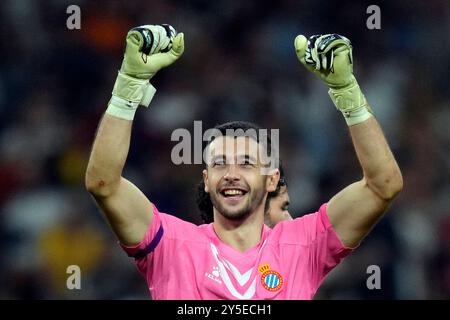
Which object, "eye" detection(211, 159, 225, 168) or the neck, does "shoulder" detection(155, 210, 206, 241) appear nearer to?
Result: the neck

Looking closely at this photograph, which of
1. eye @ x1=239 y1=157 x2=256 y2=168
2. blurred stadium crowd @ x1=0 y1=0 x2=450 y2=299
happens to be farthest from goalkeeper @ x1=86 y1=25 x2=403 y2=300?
blurred stadium crowd @ x1=0 y1=0 x2=450 y2=299

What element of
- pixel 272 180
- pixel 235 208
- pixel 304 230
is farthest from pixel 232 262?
pixel 272 180

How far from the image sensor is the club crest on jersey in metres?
4.75

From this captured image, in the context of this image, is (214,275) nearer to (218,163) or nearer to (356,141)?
(218,163)

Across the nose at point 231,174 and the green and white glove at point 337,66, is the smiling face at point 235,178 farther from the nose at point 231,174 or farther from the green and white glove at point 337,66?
the green and white glove at point 337,66

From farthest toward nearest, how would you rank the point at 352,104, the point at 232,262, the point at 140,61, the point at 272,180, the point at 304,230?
the point at 272,180 → the point at 304,230 → the point at 232,262 → the point at 352,104 → the point at 140,61

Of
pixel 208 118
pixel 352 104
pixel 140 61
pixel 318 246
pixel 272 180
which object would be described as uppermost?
pixel 140 61

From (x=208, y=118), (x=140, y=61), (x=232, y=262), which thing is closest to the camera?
(x=140, y=61)

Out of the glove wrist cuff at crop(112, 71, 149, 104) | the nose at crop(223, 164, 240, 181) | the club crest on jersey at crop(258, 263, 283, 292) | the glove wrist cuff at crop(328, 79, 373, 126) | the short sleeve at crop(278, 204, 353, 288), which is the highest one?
the glove wrist cuff at crop(112, 71, 149, 104)

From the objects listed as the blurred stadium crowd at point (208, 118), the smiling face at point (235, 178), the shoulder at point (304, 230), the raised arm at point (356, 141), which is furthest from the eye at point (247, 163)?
the blurred stadium crowd at point (208, 118)

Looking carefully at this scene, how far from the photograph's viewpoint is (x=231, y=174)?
16.1ft

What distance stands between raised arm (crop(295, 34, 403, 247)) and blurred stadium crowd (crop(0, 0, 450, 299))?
3.23m

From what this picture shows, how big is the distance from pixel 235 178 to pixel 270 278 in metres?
0.51
